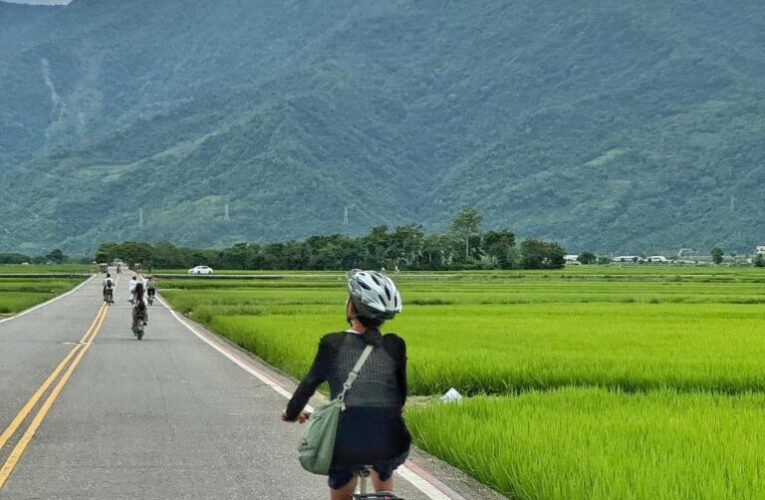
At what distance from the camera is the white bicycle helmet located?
257 inches

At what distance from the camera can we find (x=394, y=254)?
162 metres

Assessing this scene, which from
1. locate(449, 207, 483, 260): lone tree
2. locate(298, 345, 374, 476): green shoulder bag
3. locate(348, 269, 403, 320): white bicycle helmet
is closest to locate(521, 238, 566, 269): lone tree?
locate(449, 207, 483, 260): lone tree

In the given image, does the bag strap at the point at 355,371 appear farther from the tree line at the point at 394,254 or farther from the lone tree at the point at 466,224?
the lone tree at the point at 466,224

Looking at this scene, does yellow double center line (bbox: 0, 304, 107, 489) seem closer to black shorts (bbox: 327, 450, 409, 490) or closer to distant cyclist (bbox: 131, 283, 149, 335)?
distant cyclist (bbox: 131, 283, 149, 335)

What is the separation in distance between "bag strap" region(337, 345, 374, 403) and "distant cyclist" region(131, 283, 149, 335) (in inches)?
1026

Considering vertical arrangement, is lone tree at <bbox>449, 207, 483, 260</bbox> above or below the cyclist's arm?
above

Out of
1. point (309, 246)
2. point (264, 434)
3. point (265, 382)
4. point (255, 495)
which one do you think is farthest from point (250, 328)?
point (309, 246)

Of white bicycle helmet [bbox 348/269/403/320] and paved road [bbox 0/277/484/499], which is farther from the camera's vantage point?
paved road [bbox 0/277/484/499]

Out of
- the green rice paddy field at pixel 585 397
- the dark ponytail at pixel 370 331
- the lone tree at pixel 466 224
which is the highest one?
the lone tree at pixel 466 224

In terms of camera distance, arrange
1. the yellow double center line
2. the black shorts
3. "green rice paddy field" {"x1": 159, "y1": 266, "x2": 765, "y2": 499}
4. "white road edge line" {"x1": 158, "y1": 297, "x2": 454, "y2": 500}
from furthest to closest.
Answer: the yellow double center line
"white road edge line" {"x1": 158, "y1": 297, "x2": 454, "y2": 500}
"green rice paddy field" {"x1": 159, "y1": 266, "x2": 765, "y2": 499}
the black shorts

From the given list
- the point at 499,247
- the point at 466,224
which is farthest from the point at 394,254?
the point at 466,224

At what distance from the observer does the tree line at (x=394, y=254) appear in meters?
156

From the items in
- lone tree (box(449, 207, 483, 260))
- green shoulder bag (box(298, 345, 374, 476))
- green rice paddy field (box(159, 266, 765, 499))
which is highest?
lone tree (box(449, 207, 483, 260))

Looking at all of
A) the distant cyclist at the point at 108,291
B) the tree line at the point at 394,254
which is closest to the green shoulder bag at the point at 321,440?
the distant cyclist at the point at 108,291
